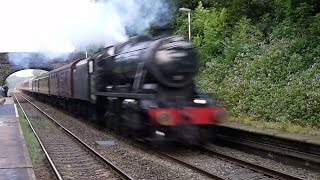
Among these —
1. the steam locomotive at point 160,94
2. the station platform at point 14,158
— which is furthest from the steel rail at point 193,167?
the station platform at point 14,158

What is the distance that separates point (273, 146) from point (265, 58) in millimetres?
6300

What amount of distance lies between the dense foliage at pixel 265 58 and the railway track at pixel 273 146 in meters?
1.73

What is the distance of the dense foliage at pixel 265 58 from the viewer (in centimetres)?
1206

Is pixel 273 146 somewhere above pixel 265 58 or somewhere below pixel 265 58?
below

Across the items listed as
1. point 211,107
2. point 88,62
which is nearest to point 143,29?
point 88,62

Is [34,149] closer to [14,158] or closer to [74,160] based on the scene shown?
[74,160]

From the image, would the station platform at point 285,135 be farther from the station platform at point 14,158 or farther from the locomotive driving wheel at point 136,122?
the station platform at point 14,158

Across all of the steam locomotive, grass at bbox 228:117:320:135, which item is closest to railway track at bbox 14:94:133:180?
the steam locomotive

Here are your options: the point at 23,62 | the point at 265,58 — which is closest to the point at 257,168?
the point at 265,58

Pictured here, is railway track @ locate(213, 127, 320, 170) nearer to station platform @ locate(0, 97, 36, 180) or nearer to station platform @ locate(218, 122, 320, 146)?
station platform @ locate(218, 122, 320, 146)

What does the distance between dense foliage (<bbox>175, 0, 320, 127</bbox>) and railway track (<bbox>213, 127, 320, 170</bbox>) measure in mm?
1729

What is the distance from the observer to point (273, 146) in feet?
30.2

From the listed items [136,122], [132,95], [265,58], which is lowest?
[136,122]

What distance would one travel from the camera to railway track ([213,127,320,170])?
802cm
